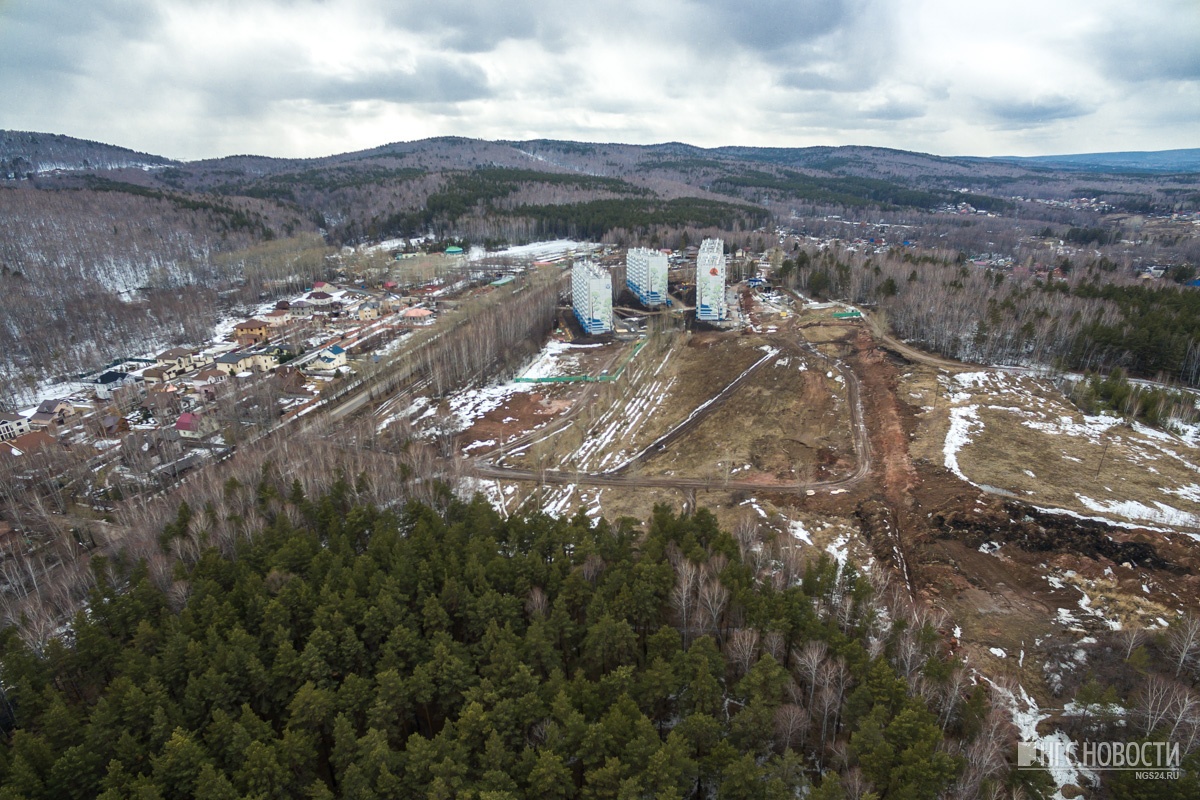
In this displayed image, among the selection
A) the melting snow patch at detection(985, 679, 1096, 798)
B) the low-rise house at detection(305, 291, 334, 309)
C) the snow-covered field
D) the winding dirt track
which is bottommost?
the melting snow patch at detection(985, 679, 1096, 798)

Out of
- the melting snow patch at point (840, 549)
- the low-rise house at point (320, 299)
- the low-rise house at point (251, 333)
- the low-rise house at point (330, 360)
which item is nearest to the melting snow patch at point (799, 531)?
the melting snow patch at point (840, 549)

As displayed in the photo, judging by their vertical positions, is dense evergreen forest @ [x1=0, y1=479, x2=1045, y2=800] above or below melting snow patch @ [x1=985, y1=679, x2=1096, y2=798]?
above

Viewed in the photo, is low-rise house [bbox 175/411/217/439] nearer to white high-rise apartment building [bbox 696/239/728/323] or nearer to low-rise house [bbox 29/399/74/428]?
low-rise house [bbox 29/399/74/428]

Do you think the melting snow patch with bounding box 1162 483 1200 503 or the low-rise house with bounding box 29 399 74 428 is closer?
the melting snow patch with bounding box 1162 483 1200 503

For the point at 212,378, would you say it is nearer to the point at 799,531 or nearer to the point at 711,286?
the point at 711,286

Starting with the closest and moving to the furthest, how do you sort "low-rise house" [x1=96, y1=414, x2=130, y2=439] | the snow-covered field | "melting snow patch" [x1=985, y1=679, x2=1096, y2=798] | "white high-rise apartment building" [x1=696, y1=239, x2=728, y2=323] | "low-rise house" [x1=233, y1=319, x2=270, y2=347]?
"melting snow patch" [x1=985, y1=679, x2=1096, y2=798], "low-rise house" [x1=96, y1=414, x2=130, y2=439], "white high-rise apartment building" [x1=696, y1=239, x2=728, y2=323], "low-rise house" [x1=233, y1=319, x2=270, y2=347], the snow-covered field

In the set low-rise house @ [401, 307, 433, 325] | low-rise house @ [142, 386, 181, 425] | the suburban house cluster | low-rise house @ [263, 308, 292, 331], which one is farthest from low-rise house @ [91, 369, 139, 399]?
low-rise house @ [401, 307, 433, 325]

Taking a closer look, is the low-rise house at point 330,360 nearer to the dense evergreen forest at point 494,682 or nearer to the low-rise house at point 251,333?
the low-rise house at point 251,333

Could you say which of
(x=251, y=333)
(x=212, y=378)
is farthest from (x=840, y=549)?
(x=251, y=333)
